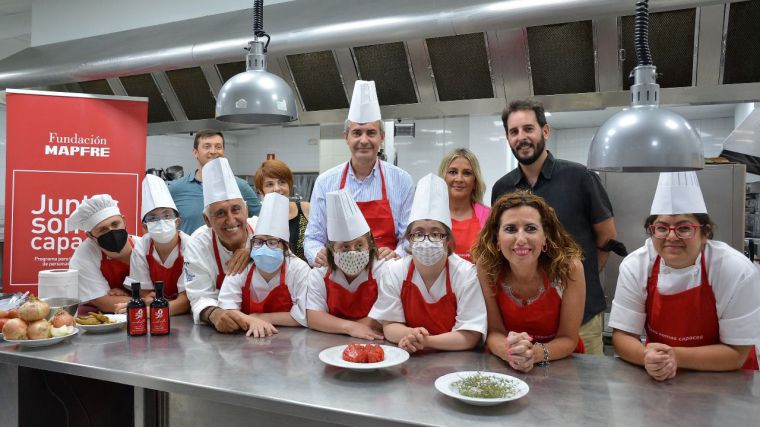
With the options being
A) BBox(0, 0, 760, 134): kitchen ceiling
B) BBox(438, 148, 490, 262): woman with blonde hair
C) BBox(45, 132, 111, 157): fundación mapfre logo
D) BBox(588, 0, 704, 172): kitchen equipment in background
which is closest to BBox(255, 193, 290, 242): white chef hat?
BBox(438, 148, 490, 262): woman with blonde hair

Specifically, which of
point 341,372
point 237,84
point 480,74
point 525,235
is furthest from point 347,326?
point 480,74

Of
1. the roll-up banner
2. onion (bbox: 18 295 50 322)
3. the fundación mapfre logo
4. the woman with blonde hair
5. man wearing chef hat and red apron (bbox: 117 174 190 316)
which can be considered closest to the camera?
onion (bbox: 18 295 50 322)

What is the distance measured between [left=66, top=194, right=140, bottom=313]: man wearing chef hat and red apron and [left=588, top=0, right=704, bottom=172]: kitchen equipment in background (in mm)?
2305

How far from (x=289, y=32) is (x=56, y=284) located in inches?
96.3

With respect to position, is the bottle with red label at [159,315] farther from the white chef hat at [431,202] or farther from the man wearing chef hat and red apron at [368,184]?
the white chef hat at [431,202]

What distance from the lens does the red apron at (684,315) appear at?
1942mm

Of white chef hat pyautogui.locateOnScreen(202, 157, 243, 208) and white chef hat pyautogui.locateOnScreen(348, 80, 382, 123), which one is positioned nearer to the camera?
white chef hat pyautogui.locateOnScreen(202, 157, 243, 208)

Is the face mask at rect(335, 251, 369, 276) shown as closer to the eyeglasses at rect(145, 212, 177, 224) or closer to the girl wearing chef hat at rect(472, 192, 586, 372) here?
the girl wearing chef hat at rect(472, 192, 586, 372)

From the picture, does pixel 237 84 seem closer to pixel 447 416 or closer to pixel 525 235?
pixel 525 235

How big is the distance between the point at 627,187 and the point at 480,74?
1.42m

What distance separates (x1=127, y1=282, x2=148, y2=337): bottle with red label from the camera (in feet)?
7.69

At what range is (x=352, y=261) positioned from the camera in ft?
7.65

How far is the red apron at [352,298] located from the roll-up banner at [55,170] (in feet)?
7.28

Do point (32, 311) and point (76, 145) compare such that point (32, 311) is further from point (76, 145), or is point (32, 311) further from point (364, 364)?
point (76, 145)
